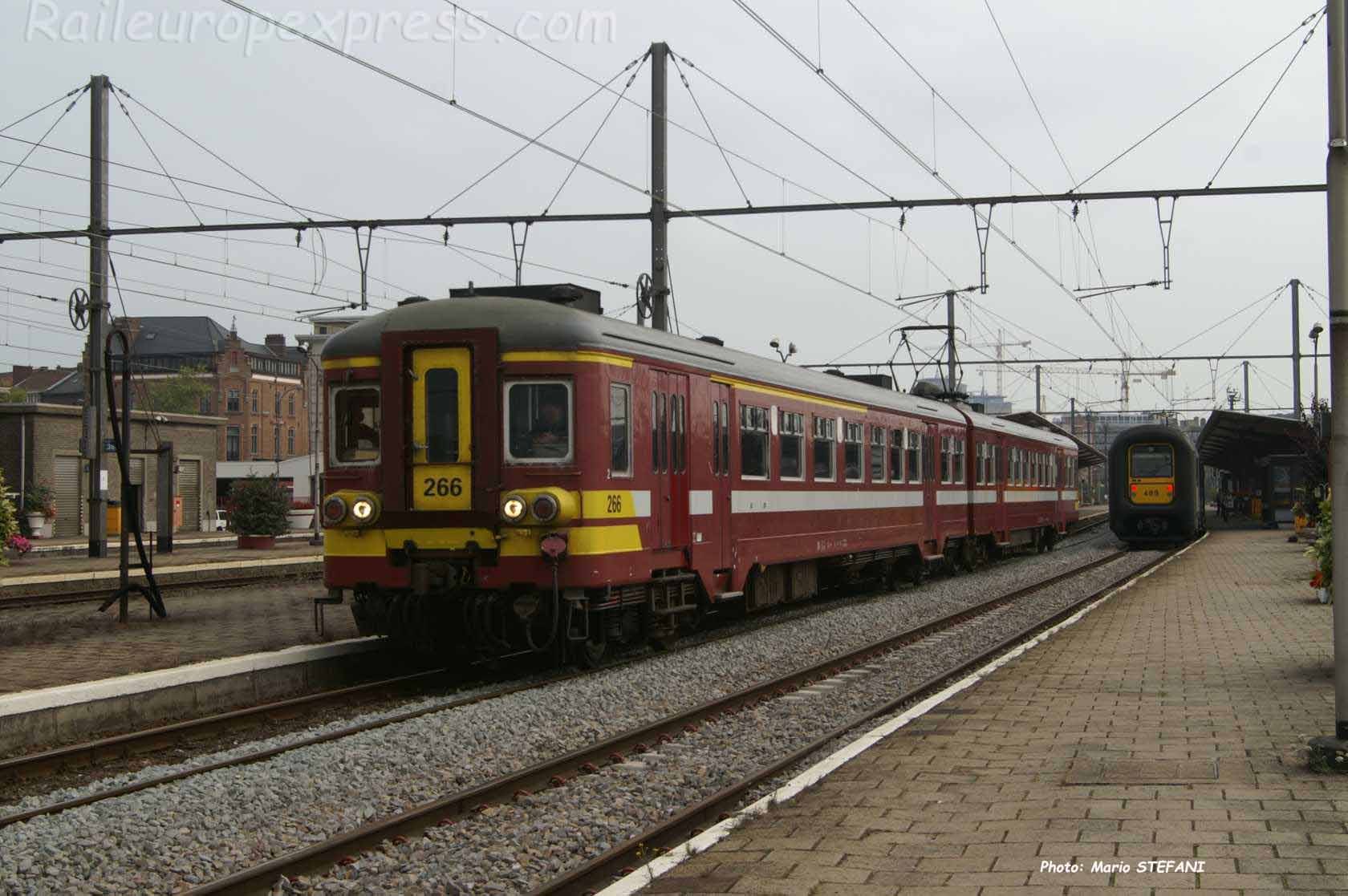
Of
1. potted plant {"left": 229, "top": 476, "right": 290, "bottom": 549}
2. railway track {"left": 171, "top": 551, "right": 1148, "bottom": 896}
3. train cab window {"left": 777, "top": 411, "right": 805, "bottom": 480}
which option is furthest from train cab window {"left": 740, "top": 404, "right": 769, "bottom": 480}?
potted plant {"left": 229, "top": 476, "right": 290, "bottom": 549}

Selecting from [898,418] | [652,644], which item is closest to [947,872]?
[652,644]

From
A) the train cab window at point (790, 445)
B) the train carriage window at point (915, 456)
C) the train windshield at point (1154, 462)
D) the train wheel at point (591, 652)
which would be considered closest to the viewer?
the train wheel at point (591, 652)

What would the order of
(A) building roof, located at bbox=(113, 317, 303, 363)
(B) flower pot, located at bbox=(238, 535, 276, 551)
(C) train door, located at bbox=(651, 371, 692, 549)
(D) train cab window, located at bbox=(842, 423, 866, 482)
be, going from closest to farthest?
(C) train door, located at bbox=(651, 371, 692, 549), (D) train cab window, located at bbox=(842, 423, 866, 482), (B) flower pot, located at bbox=(238, 535, 276, 551), (A) building roof, located at bbox=(113, 317, 303, 363)

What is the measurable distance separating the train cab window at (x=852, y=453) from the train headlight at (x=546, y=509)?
26.9ft

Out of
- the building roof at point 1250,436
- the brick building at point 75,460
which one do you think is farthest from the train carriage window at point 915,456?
the brick building at point 75,460

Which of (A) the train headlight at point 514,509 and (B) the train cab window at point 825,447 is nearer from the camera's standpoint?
(A) the train headlight at point 514,509

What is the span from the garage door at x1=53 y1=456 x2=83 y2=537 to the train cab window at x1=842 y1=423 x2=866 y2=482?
29.2 m

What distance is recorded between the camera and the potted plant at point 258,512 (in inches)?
1233

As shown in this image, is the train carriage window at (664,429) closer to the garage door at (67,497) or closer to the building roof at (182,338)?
the garage door at (67,497)

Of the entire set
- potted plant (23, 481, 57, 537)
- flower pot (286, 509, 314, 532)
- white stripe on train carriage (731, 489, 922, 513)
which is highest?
white stripe on train carriage (731, 489, 922, 513)

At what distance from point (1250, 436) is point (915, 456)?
1011 inches

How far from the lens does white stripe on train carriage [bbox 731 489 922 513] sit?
612 inches

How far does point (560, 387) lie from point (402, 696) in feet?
9.48

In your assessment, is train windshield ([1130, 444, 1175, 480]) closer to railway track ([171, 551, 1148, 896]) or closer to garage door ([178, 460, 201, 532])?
railway track ([171, 551, 1148, 896])
